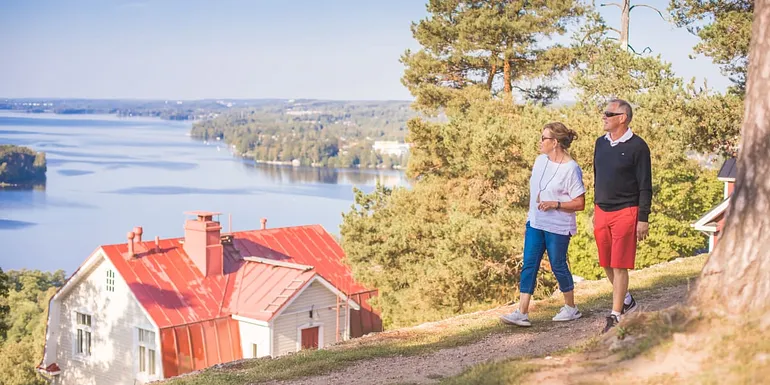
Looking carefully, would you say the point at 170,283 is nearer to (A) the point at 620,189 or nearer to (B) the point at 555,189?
(B) the point at 555,189

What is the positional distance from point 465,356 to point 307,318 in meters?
18.0

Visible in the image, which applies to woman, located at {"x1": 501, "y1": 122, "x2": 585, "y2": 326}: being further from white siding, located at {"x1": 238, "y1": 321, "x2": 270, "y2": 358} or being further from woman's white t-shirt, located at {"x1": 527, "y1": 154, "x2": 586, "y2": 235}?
white siding, located at {"x1": 238, "y1": 321, "x2": 270, "y2": 358}

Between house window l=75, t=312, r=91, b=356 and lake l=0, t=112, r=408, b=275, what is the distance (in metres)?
41.0

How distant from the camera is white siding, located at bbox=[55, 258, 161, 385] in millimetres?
24594

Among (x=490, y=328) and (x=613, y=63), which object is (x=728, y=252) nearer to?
(x=490, y=328)

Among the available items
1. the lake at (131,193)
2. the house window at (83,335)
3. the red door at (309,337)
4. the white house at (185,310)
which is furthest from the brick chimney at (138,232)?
the lake at (131,193)

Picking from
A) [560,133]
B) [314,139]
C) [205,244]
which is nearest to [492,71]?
[205,244]

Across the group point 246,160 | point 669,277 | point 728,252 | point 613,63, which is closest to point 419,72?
point 613,63

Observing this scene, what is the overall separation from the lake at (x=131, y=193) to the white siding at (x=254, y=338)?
44.2m

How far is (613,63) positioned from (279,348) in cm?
1297

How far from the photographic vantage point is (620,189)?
6.86 meters

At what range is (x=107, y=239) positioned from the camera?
93562 millimetres

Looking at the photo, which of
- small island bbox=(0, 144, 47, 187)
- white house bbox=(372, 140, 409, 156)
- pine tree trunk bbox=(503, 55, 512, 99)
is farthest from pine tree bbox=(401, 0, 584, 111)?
white house bbox=(372, 140, 409, 156)

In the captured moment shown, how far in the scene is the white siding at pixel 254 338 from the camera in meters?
23.9
